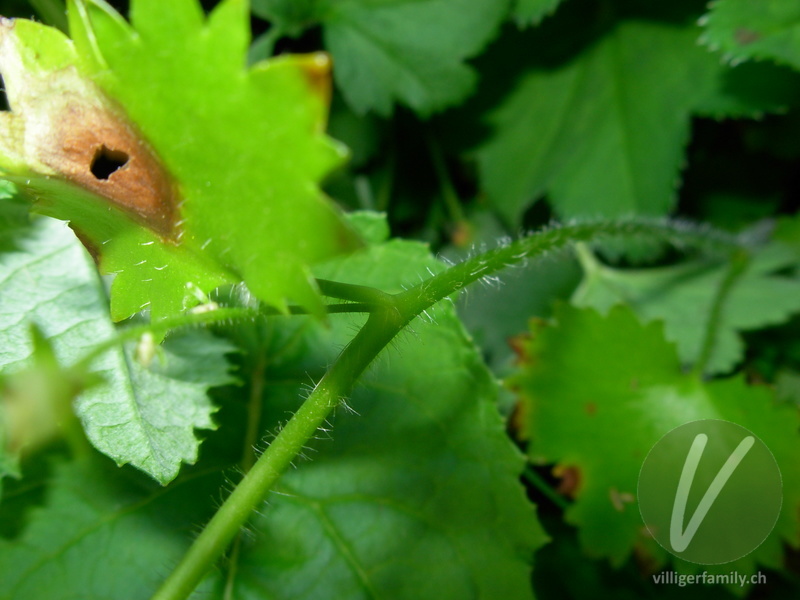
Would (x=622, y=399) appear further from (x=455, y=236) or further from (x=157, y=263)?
(x=157, y=263)

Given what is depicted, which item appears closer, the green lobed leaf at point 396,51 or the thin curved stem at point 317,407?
the thin curved stem at point 317,407

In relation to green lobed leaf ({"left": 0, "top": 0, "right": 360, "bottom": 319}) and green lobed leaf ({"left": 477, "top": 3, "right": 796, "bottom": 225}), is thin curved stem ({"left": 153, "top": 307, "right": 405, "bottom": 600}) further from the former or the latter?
green lobed leaf ({"left": 477, "top": 3, "right": 796, "bottom": 225})

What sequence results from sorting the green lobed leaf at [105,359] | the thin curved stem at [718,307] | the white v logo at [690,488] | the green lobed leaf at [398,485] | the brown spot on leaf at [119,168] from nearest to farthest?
the brown spot on leaf at [119,168]
the green lobed leaf at [105,359]
the green lobed leaf at [398,485]
the white v logo at [690,488]
the thin curved stem at [718,307]

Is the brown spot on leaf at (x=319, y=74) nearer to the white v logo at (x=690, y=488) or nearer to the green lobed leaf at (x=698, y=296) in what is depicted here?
the white v logo at (x=690, y=488)

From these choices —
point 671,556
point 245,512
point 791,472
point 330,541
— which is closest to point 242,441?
point 330,541

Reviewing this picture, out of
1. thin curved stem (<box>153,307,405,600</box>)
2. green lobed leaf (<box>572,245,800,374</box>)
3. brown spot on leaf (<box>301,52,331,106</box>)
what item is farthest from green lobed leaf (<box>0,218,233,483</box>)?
green lobed leaf (<box>572,245,800,374</box>)

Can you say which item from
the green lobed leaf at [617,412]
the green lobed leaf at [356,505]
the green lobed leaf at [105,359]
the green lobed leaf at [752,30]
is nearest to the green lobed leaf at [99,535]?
the green lobed leaf at [356,505]

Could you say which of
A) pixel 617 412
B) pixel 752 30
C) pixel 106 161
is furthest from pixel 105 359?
pixel 752 30
